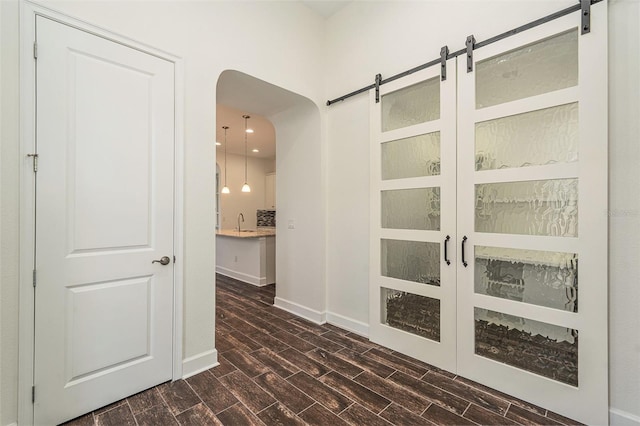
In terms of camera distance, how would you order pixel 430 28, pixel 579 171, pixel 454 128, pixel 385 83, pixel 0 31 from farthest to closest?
1. pixel 385 83
2. pixel 430 28
3. pixel 454 128
4. pixel 579 171
5. pixel 0 31

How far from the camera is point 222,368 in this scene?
238 centimetres

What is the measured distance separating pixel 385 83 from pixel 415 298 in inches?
81.0

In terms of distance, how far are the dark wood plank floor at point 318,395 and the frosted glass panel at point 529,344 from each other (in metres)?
0.25

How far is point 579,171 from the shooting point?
5.85ft

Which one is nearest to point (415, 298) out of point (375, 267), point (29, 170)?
point (375, 267)

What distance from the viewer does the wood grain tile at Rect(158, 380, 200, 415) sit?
191cm

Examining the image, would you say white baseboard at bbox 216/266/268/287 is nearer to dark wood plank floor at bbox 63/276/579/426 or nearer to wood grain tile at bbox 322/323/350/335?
wood grain tile at bbox 322/323/350/335

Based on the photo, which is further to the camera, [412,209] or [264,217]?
[264,217]

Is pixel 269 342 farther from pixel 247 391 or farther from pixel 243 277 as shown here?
pixel 243 277

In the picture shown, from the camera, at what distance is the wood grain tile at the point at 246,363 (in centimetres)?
234

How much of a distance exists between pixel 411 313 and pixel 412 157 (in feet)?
4.69

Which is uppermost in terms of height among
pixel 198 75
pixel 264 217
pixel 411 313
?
pixel 198 75

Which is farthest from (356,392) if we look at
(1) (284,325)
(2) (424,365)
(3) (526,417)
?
(1) (284,325)

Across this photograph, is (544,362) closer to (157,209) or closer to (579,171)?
(579,171)
